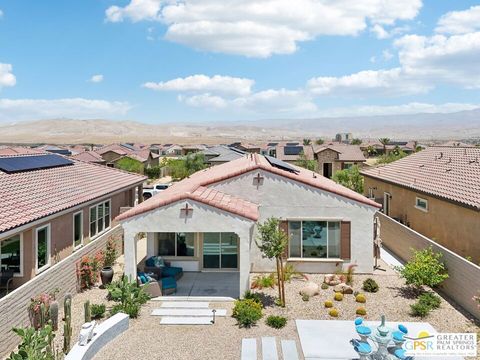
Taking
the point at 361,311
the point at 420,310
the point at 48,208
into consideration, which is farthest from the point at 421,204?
the point at 48,208

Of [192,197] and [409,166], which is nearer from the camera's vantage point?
[192,197]

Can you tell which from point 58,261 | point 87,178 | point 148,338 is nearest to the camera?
point 148,338

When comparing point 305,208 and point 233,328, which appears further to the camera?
point 305,208

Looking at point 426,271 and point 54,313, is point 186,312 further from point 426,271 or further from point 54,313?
point 426,271

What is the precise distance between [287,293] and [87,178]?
41.5 feet

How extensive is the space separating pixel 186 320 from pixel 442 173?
15.9 metres

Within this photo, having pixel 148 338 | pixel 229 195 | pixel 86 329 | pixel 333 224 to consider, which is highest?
pixel 229 195

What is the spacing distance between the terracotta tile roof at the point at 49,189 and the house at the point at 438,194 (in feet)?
52.2

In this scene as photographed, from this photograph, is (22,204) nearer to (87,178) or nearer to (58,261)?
(58,261)

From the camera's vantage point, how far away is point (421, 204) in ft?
71.5

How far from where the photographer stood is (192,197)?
15.5m

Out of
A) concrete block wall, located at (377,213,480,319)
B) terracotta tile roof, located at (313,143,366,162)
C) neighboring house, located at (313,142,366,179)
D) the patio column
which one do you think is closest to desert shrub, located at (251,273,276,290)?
the patio column

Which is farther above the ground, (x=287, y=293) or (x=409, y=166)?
(x=409, y=166)

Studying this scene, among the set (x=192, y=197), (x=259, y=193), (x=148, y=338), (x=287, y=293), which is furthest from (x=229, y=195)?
(x=148, y=338)
